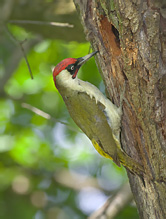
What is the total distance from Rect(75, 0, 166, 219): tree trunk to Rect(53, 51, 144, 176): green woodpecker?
0.51ft

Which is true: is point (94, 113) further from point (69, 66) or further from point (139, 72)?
point (139, 72)

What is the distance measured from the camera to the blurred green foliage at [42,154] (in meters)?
6.86

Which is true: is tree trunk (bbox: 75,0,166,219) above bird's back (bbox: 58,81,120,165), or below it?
above

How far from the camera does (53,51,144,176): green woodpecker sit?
3.68 m

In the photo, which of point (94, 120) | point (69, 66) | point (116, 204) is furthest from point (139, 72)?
point (116, 204)

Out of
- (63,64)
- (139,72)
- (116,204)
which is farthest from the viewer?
(116,204)

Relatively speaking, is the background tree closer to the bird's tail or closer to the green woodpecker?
the green woodpecker

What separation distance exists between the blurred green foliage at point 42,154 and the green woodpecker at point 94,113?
7.32 ft

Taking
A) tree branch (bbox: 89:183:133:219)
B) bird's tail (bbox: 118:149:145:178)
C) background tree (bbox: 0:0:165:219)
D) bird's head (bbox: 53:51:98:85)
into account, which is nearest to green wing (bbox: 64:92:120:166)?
bird's tail (bbox: 118:149:145:178)

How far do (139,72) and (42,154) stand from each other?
14.9ft

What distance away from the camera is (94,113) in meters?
4.11

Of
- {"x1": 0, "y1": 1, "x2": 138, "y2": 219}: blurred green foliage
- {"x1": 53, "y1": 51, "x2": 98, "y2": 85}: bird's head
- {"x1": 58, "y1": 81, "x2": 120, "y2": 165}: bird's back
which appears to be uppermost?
{"x1": 53, "y1": 51, "x2": 98, "y2": 85}: bird's head

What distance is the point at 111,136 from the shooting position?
12.6ft

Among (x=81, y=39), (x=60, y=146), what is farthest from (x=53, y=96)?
(x=81, y=39)
